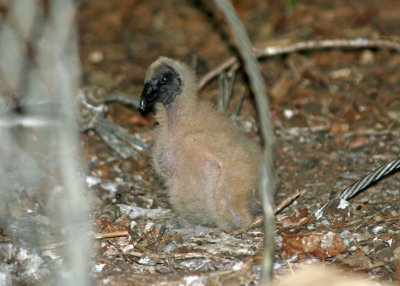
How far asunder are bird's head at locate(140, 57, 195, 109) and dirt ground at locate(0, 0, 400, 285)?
67 cm

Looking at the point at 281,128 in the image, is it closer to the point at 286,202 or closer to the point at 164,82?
the point at 286,202

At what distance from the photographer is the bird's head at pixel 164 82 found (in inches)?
114

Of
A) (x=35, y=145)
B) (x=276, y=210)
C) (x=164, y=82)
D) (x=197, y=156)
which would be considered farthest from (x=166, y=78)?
(x=35, y=145)

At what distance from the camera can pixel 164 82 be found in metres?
2.96

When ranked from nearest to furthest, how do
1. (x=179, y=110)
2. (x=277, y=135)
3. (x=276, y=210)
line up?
(x=276, y=210) → (x=179, y=110) → (x=277, y=135)

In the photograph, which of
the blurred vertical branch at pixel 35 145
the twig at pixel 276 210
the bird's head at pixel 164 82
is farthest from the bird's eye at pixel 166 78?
the twig at pixel 276 210

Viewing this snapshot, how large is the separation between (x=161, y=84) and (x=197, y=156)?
46cm

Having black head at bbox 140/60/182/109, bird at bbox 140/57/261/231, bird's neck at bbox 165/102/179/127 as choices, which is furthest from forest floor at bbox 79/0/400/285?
black head at bbox 140/60/182/109

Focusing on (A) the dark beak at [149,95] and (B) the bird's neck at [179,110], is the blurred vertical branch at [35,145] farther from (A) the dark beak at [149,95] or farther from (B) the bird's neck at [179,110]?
(B) the bird's neck at [179,110]

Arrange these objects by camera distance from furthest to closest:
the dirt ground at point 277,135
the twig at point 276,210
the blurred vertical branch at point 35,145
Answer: the twig at point 276,210 < the blurred vertical branch at point 35,145 < the dirt ground at point 277,135

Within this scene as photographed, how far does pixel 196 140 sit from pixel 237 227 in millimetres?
553

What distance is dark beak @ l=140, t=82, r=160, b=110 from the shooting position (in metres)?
2.86

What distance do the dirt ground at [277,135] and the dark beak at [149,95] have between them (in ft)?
2.13

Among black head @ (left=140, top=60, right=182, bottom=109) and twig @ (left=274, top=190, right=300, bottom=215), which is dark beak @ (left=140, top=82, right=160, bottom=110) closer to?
black head @ (left=140, top=60, right=182, bottom=109)
